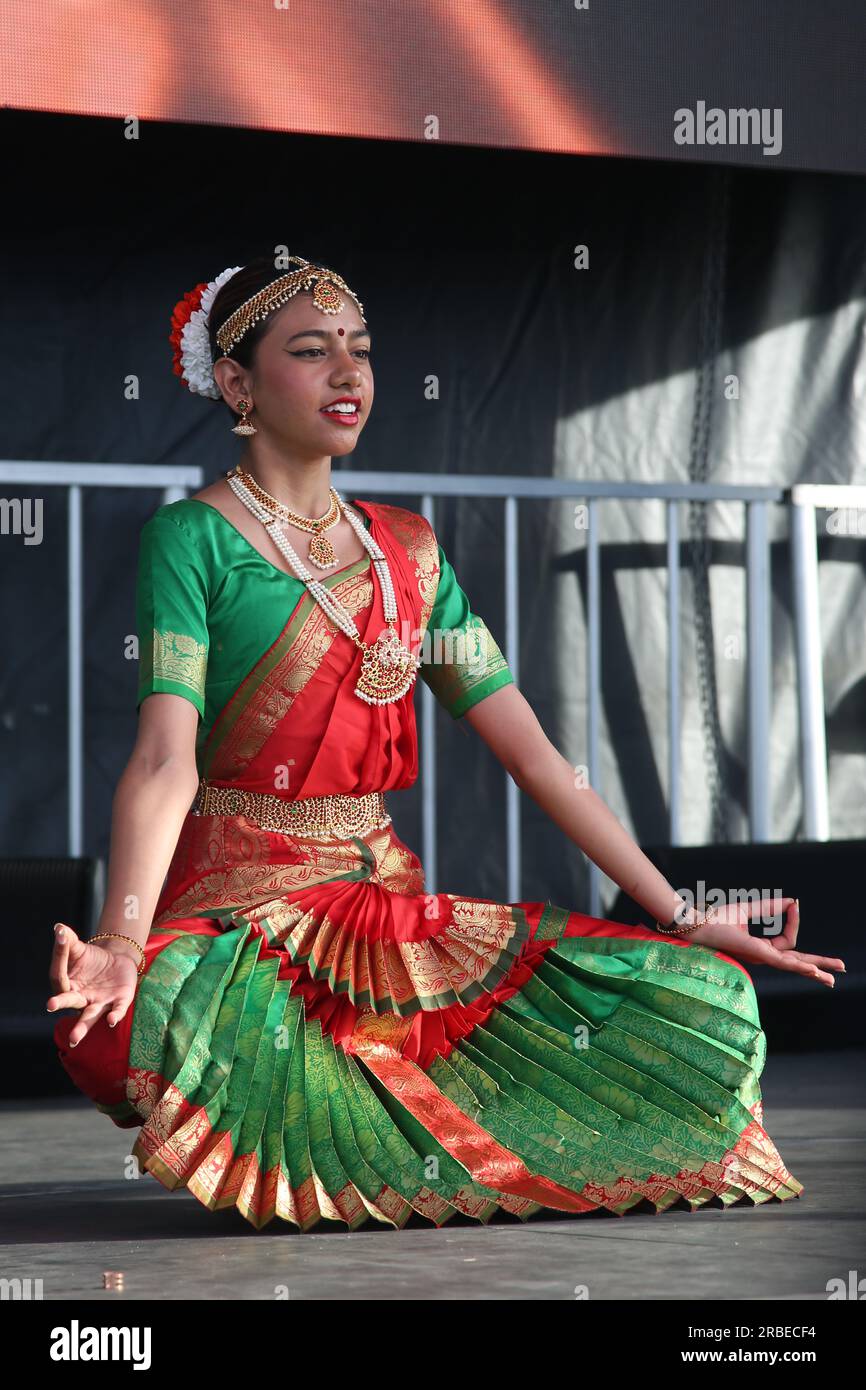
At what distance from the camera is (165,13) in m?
4.08

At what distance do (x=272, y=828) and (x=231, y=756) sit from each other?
0.11 metres

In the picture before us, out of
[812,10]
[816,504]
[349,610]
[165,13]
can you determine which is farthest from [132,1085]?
[812,10]

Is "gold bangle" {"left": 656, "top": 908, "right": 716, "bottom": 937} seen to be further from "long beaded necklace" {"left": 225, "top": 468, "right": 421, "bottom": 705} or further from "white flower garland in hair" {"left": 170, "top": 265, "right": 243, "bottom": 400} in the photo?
"white flower garland in hair" {"left": 170, "top": 265, "right": 243, "bottom": 400}

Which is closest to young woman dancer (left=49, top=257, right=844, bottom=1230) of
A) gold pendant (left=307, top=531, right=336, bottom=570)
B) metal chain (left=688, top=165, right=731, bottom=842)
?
gold pendant (left=307, top=531, right=336, bottom=570)

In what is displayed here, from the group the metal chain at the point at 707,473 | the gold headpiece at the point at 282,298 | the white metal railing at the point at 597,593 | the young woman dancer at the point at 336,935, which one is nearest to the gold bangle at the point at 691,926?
the young woman dancer at the point at 336,935

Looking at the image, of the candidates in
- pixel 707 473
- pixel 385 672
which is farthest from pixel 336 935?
pixel 707 473

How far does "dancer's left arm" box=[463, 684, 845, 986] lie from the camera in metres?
2.82

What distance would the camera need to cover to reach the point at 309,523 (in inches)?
118

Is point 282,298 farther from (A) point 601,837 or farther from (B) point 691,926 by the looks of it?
(B) point 691,926

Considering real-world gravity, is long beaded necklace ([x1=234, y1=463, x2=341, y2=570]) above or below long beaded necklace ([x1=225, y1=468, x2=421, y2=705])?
above

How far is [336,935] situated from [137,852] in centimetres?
29

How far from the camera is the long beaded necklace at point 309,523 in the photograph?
116 inches

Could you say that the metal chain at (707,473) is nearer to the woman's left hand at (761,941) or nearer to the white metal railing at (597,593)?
the white metal railing at (597,593)
